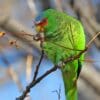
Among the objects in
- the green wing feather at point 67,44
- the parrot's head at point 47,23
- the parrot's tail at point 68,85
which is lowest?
the parrot's tail at point 68,85

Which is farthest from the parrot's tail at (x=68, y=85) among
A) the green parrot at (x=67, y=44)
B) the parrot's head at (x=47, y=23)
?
the parrot's head at (x=47, y=23)

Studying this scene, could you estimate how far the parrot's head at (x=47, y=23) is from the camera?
228 cm

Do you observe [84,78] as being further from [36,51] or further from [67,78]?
[67,78]

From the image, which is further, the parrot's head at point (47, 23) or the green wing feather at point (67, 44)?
the green wing feather at point (67, 44)

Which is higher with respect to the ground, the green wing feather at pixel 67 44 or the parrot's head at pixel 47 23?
the parrot's head at pixel 47 23

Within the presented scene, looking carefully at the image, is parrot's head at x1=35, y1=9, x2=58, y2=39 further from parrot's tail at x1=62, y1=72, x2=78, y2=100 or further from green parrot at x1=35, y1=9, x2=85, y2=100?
parrot's tail at x1=62, y1=72, x2=78, y2=100

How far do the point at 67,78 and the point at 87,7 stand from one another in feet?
3.53

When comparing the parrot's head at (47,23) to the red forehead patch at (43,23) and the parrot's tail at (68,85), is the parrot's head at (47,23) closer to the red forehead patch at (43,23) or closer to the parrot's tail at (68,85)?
the red forehead patch at (43,23)

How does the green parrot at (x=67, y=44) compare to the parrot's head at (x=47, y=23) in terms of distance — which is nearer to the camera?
the parrot's head at (x=47, y=23)

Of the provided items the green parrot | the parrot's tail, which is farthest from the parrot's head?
the parrot's tail

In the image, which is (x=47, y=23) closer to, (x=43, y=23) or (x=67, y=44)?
(x=43, y=23)

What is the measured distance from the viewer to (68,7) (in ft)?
11.3

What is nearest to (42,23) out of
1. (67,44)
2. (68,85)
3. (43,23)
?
(43,23)

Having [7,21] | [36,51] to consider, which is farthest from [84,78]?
[7,21]
